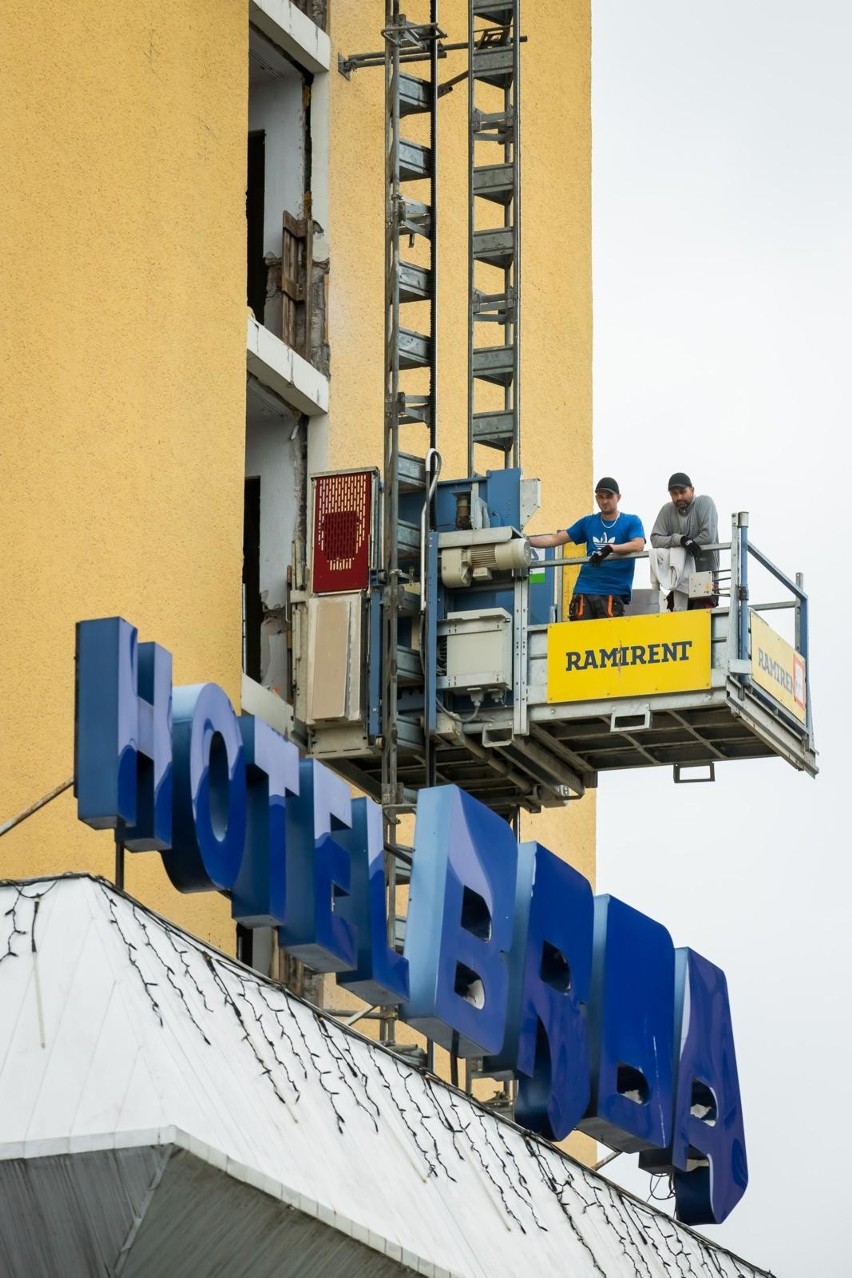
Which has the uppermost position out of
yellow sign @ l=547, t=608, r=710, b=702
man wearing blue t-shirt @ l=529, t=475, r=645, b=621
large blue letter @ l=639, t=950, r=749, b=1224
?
man wearing blue t-shirt @ l=529, t=475, r=645, b=621

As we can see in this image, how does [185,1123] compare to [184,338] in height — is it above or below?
Answer: below

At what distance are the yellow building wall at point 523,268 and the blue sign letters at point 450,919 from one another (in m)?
4.33

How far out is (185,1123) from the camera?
1642 cm

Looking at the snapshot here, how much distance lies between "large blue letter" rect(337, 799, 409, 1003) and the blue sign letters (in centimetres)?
2

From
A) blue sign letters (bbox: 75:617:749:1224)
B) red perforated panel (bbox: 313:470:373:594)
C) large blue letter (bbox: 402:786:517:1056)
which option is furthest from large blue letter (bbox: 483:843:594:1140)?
red perforated panel (bbox: 313:470:373:594)

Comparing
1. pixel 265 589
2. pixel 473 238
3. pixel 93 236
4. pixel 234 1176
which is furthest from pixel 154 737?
pixel 473 238

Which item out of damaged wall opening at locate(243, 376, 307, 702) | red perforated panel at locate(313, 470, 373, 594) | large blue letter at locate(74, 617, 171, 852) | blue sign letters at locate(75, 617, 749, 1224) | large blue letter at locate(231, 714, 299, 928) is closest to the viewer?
large blue letter at locate(74, 617, 171, 852)

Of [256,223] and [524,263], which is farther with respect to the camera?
[524,263]

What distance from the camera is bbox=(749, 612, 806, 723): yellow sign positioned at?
89.3 ft

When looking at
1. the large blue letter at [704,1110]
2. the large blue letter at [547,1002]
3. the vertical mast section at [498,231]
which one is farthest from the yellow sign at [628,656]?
the vertical mast section at [498,231]

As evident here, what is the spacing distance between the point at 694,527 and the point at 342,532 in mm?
3519

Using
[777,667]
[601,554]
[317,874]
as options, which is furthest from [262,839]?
[777,667]

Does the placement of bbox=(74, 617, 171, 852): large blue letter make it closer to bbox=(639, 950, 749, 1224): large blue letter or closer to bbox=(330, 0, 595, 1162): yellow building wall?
bbox=(639, 950, 749, 1224): large blue letter

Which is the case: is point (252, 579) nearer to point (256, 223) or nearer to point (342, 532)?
point (342, 532)
